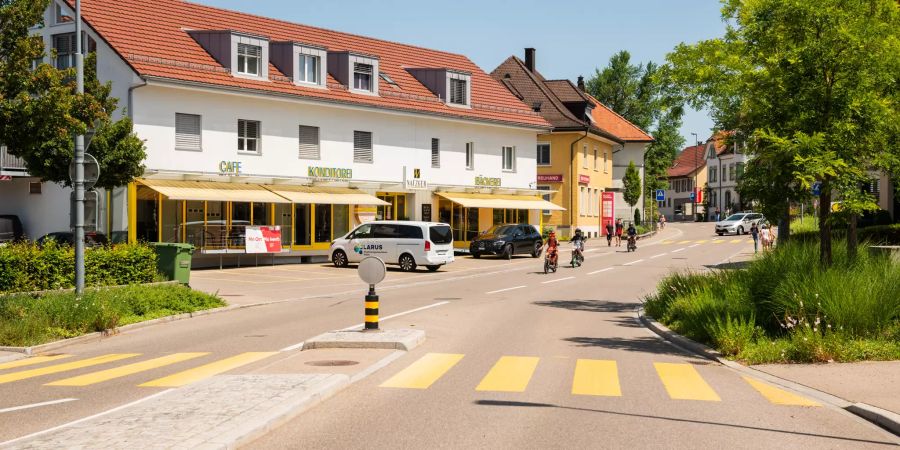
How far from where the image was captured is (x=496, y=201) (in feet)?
164

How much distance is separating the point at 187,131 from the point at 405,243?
376 inches

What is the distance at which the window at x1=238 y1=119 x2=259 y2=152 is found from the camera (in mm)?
38938

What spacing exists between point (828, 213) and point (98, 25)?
94.8 ft

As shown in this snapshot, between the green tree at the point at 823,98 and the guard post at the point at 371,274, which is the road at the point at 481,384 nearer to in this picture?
the guard post at the point at 371,274

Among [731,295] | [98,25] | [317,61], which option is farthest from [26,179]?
[731,295]

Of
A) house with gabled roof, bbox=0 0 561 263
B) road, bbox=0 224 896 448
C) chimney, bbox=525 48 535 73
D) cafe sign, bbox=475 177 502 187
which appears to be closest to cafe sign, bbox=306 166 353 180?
house with gabled roof, bbox=0 0 561 263

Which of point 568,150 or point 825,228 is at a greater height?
point 568,150

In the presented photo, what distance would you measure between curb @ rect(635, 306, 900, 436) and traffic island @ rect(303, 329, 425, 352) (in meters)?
4.53

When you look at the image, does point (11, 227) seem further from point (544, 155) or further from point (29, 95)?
point (544, 155)

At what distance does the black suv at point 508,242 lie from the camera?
147 ft

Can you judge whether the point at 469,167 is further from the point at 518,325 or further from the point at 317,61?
the point at 518,325

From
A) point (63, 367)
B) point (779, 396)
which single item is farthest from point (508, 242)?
point (779, 396)

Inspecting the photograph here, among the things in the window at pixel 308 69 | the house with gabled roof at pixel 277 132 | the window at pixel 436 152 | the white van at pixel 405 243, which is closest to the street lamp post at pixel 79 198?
the house with gabled roof at pixel 277 132

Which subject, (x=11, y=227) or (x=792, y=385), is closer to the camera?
(x=792, y=385)
